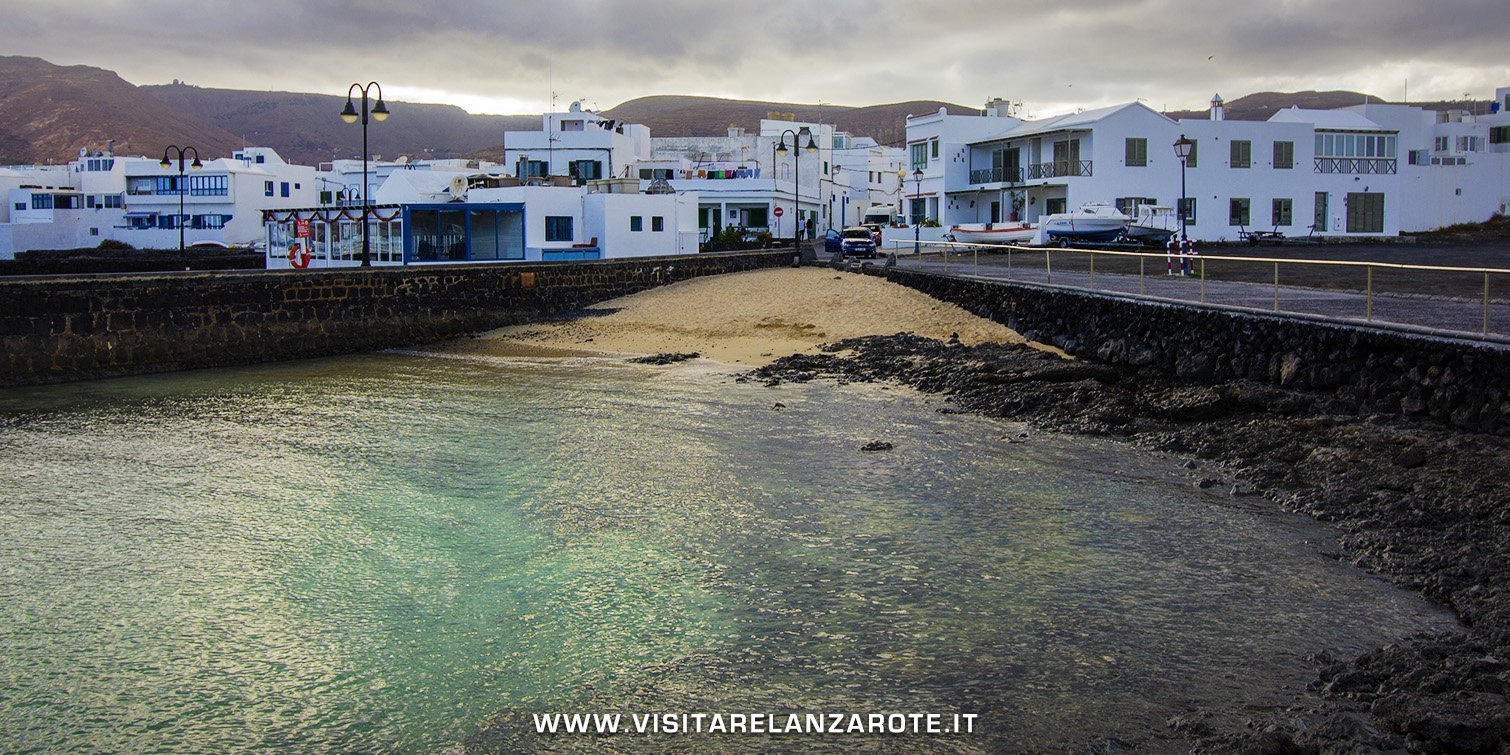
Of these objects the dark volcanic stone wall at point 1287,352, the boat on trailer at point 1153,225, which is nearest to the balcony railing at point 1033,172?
the boat on trailer at point 1153,225

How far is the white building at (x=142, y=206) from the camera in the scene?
78875 millimetres

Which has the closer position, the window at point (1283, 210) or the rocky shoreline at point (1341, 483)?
the rocky shoreline at point (1341, 483)

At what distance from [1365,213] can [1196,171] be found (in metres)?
11.3

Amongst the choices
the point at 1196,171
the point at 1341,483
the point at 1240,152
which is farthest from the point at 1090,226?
the point at 1341,483

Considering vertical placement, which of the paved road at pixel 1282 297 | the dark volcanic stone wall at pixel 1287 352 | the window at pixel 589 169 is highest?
the window at pixel 589 169

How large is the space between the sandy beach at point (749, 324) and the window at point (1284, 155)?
32.9 meters

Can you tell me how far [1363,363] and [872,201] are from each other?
85.0 meters

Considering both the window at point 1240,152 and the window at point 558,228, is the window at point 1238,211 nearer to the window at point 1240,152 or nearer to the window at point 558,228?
the window at point 1240,152

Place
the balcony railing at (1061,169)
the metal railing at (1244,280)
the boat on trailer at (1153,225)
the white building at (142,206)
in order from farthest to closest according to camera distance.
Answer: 1. the white building at (142,206)
2. the balcony railing at (1061,169)
3. the boat on trailer at (1153,225)
4. the metal railing at (1244,280)

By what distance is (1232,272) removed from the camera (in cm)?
2758

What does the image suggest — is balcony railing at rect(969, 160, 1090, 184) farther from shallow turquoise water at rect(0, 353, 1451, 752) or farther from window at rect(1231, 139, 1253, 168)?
shallow turquoise water at rect(0, 353, 1451, 752)

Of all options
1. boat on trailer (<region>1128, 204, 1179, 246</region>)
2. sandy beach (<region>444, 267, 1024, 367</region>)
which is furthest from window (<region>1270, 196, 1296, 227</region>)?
Answer: sandy beach (<region>444, 267, 1024, 367</region>)

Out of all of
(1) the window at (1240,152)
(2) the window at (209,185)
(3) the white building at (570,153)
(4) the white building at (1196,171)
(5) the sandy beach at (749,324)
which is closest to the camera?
(5) the sandy beach at (749,324)

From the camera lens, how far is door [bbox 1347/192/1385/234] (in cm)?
6028
